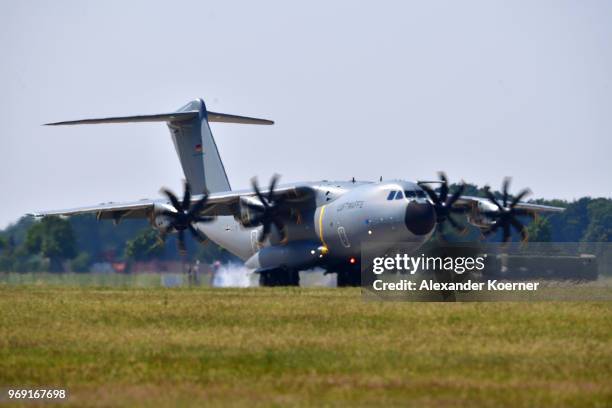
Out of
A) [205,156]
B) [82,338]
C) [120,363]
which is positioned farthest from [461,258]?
[205,156]

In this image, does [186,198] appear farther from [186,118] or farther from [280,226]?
[186,118]

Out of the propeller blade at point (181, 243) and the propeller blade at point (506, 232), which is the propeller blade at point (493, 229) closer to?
the propeller blade at point (506, 232)

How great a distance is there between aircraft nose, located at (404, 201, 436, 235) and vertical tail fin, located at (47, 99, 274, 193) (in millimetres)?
12725

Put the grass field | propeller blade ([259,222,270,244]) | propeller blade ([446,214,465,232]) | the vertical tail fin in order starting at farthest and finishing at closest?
the vertical tail fin < propeller blade ([259,222,270,244]) < propeller blade ([446,214,465,232]) < the grass field

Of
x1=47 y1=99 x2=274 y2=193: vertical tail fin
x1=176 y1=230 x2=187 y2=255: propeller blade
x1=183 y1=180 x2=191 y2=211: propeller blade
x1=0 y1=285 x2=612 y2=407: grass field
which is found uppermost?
x1=47 y1=99 x2=274 y2=193: vertical tail fin

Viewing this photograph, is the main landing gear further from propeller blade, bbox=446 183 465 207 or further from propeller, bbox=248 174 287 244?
propeller blade, bbox=446 183 465 207

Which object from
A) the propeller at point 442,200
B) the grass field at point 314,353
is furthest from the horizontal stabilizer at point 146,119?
the grass field at point 314,353

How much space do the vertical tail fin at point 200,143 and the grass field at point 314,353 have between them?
23773mm

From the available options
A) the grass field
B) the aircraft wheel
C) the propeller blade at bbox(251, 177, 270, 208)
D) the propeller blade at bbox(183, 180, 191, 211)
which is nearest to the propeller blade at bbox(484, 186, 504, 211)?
the aircraft wheel

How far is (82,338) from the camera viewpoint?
2300cm

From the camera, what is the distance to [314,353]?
20.7 meters

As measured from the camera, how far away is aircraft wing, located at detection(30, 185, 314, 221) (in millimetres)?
48594

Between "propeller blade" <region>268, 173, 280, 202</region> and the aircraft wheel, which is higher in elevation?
"propeller blade" <region>268, 173, 280, 202</region>

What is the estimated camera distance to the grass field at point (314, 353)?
16281 millimetres
